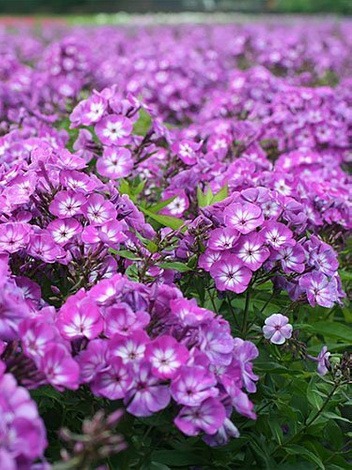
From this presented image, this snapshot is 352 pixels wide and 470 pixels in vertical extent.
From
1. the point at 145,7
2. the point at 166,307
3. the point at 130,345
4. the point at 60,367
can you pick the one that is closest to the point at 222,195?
the point at 166,307

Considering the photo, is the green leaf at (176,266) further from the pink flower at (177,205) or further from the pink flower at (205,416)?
the pink flower at (177,205)

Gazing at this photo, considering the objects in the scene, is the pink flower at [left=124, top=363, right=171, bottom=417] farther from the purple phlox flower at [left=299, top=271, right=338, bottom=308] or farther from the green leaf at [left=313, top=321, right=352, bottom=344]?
the green leaf at [left=313, top=321, right=352, bottom=344]

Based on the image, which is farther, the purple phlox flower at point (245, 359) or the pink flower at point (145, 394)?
the purple phlox flower at point (245, 359)

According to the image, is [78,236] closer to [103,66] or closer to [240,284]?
[240,284]

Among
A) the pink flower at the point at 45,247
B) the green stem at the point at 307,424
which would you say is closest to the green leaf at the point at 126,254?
the pink flower at the point at 45,247

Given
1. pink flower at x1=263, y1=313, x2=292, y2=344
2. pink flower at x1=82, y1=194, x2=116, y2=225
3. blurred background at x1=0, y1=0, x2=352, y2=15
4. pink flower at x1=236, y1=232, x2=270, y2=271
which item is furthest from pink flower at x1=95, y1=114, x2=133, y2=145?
blurred background at x1=0, y1=0, x2=352, y2=15

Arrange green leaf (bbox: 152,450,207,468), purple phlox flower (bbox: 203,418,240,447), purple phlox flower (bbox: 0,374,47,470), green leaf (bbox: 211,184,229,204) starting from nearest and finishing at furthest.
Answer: purple phlox flower (bbox: 0,374,47,470) → purple phlox flower (bbox: 203,418,240,447) → green leaf (bbox: 152,450,207,468) → green leaf (bbox: 211,184,229,204)
